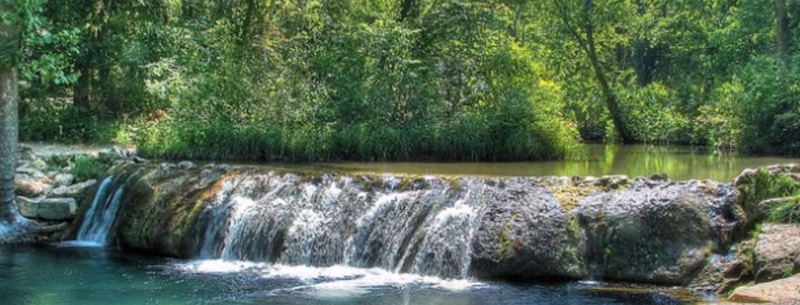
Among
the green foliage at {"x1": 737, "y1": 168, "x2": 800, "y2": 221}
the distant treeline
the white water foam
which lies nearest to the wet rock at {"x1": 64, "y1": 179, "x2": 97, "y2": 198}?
the distant treeline

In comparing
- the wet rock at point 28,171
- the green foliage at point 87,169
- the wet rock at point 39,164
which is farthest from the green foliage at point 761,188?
the wet rock at point 39,164

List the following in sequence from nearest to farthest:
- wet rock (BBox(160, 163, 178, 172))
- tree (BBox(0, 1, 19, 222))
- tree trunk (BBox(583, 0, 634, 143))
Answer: tree (BBox(0, 1, 19, 222)) < wet rock (BBox(160, 163, 178, 172)) < tree trunk (BBox(583, 0, 634, 143))

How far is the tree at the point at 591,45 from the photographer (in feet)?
80.3

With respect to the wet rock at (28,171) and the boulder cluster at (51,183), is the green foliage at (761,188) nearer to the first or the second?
the boulder cluster at (51,183)

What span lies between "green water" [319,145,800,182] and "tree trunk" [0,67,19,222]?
4.73 meters

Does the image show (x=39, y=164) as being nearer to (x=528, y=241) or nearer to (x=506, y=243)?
(x=506, y=243)

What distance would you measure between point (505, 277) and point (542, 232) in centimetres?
71

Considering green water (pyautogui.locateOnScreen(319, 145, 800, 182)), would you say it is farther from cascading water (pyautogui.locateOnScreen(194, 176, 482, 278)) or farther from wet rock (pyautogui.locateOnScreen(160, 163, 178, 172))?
wet rock (pyautogui.locateOnScreen(160, 163, 178, 172))

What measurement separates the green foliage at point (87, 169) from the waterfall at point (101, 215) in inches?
29.1

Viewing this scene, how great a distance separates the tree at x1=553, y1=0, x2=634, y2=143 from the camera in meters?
24.5

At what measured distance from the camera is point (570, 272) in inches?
412

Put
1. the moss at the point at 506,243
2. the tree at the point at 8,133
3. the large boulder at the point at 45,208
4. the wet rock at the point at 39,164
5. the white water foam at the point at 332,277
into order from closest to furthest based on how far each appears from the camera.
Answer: the white water foam at the point at 332,277, the moss at the point at 506,243, the tree at the point at 8,133, the large boulder at the point at 45,208, the wet rock at the point at 39,164

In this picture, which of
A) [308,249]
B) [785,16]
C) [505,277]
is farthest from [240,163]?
[785,16]

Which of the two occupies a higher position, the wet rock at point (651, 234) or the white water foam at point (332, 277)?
the wet rock at point (651, 234)
